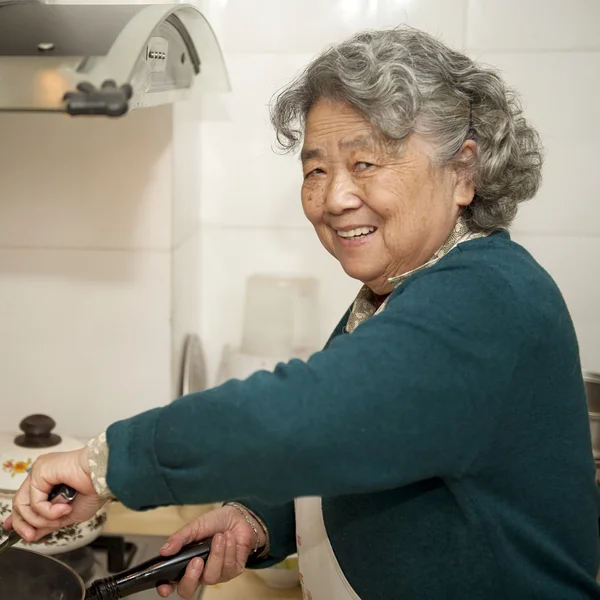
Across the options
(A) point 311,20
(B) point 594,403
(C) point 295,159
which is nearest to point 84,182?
(C) point 295,159

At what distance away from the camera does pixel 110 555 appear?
3.93 ft

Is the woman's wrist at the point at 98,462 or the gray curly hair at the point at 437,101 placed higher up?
the gray curly hair at the point at 437,101

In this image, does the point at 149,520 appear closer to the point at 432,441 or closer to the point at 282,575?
the point at 282,575

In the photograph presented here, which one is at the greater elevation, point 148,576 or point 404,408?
point 404,408

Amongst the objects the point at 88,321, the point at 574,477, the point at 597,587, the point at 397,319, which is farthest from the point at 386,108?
the point at 88,321

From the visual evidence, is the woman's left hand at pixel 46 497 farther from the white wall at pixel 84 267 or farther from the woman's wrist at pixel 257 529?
the white wall at pixel 84 267

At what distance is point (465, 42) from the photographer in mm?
1376

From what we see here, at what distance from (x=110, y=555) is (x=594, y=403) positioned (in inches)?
31.6

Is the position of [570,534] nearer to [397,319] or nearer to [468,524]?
[468,524]

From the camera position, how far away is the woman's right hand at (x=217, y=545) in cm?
96

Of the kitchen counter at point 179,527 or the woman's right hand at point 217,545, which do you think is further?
the kitchen counter at point 179,527

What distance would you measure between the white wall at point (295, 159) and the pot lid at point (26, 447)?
44 centimetres

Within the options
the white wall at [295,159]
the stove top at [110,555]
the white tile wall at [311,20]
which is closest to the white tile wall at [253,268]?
the white wall at [295,159]

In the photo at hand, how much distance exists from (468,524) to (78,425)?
0.81 meters
